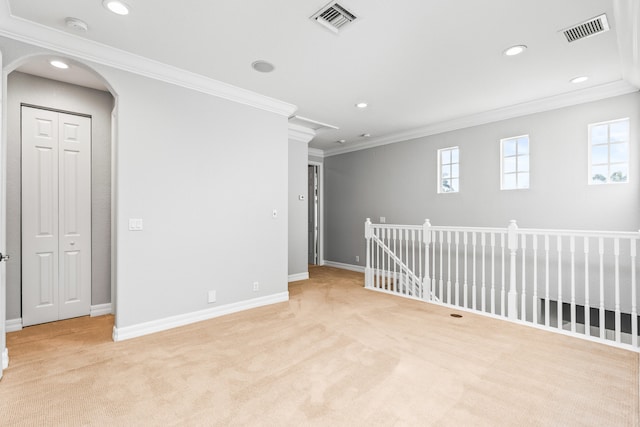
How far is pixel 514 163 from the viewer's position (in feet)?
15.6

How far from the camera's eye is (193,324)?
11.4 ft

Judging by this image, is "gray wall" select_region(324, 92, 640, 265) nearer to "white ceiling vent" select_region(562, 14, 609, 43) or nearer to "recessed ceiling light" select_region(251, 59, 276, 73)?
"white ceiling vent" select_region(562, 14, 609, 43)

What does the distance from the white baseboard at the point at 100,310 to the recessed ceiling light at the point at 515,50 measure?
5400mm

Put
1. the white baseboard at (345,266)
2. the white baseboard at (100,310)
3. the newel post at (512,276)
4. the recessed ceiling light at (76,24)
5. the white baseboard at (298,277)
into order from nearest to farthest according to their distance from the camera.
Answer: the recessed ceiling light at (76,24) < the newel post at (512,276) < the white baseboard at (100,310) < the white baseboard at (298,277) < the white baseboard at (345,266)

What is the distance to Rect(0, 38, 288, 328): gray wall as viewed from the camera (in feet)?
10.1

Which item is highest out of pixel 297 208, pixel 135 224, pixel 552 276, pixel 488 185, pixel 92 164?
pixel 92 164

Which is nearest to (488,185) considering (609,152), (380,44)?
(609,152)

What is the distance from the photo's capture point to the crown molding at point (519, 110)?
3.84 metres

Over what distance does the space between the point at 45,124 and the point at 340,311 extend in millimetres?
4129

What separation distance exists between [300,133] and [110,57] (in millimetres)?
3320

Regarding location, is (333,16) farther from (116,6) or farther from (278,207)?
(278,207)

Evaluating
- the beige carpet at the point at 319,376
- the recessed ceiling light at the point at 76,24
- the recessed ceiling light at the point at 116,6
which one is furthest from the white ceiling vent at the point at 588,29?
the recessed ceiling light at the point at 76,24

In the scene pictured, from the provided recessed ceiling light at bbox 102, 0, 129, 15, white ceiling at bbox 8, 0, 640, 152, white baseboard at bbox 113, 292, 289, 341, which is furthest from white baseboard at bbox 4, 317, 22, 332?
recessed ceiling light at bbox 102, 0, 129, 15

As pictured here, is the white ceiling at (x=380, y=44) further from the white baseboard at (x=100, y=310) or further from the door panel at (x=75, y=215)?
the white baseboard at (x=100, y=310)
